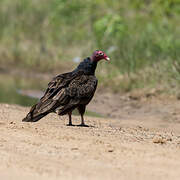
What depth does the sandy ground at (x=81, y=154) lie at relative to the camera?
20.9 ft

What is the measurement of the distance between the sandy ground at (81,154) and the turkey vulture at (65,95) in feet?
0.95

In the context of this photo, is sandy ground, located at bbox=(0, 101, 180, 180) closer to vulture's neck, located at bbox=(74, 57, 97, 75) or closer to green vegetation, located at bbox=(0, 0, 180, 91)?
vulture's neck, located at bbox=(74, 57, 97, 75)

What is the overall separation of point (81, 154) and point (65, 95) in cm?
240

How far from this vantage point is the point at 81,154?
7.32 m

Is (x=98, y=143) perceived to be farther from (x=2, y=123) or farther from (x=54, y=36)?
(x=54, y=36)

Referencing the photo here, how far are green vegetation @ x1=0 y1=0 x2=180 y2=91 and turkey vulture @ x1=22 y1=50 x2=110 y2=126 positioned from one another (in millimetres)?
5602

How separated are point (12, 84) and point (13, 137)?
12312 millimetres

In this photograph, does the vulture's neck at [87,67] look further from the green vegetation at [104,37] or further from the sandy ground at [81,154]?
the green vegetation at [104,37]

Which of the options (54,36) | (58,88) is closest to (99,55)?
(58,88)

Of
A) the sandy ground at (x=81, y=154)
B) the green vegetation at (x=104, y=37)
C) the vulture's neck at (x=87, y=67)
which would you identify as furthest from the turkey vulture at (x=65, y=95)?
the green vegetation at (x=104, y=37)

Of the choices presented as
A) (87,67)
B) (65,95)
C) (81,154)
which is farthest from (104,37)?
(81,154)

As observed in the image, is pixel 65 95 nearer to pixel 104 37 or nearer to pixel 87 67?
pixel 87 67

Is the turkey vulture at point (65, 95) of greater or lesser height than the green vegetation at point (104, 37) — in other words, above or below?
below

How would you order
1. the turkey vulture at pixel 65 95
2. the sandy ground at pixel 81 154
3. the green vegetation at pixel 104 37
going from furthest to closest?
the green vegetation at pixel 104 37
the turkey vulture at pixel 65 95
the sandy ground at pixel 81 154
